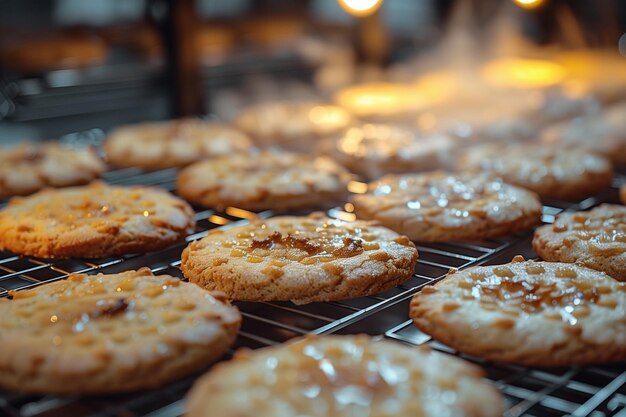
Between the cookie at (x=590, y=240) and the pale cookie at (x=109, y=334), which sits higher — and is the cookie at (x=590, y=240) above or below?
below

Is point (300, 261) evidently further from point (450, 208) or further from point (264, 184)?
point (264, 184)

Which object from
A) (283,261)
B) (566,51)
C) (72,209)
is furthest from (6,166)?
(566,51)

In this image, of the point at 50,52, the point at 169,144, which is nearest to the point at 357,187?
the point at 169,144

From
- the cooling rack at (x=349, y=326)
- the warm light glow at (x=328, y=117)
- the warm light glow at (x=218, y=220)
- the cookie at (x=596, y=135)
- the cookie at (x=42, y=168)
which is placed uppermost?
the cookie at (x=42, y=168)

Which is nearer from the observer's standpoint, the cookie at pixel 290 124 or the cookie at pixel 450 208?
the cookie at pixel 450 208

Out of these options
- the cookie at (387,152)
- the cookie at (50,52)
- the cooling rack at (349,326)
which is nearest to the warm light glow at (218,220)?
the cooling rack at (349,326)

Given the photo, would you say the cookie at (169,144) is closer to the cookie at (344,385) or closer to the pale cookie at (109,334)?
the pale cookie at (109,334)
